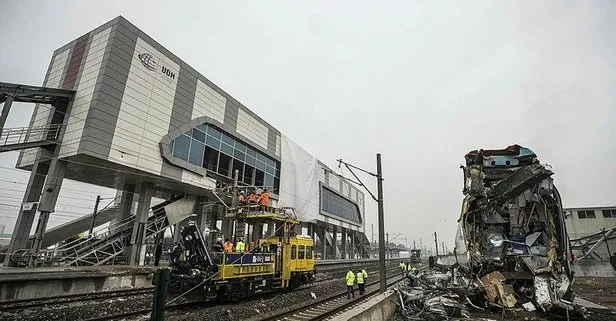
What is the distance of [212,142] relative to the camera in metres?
26.8

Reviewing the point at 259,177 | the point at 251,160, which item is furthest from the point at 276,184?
the point at 251,160

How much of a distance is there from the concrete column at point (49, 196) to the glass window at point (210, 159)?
10.4m

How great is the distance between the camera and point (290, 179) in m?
33.5

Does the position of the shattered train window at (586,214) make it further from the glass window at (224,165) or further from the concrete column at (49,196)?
the concrete column at (49,196)

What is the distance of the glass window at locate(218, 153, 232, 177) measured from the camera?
2842cm

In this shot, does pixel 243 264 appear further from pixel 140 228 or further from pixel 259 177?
pixel 259 177

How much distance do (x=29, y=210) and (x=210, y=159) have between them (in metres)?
12.8

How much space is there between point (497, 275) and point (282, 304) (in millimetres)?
7935

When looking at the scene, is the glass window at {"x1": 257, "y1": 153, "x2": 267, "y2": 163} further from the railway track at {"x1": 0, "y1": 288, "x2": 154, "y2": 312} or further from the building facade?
the building facade

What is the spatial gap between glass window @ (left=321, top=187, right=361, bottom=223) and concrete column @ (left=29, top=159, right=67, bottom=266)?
104 ft

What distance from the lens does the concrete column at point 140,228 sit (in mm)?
21697

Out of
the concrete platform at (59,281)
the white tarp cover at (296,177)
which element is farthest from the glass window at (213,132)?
the concrete platform at (59,281)

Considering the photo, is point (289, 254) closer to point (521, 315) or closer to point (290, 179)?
point (521, 315)

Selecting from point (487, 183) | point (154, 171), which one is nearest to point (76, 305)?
point (154, 171)
